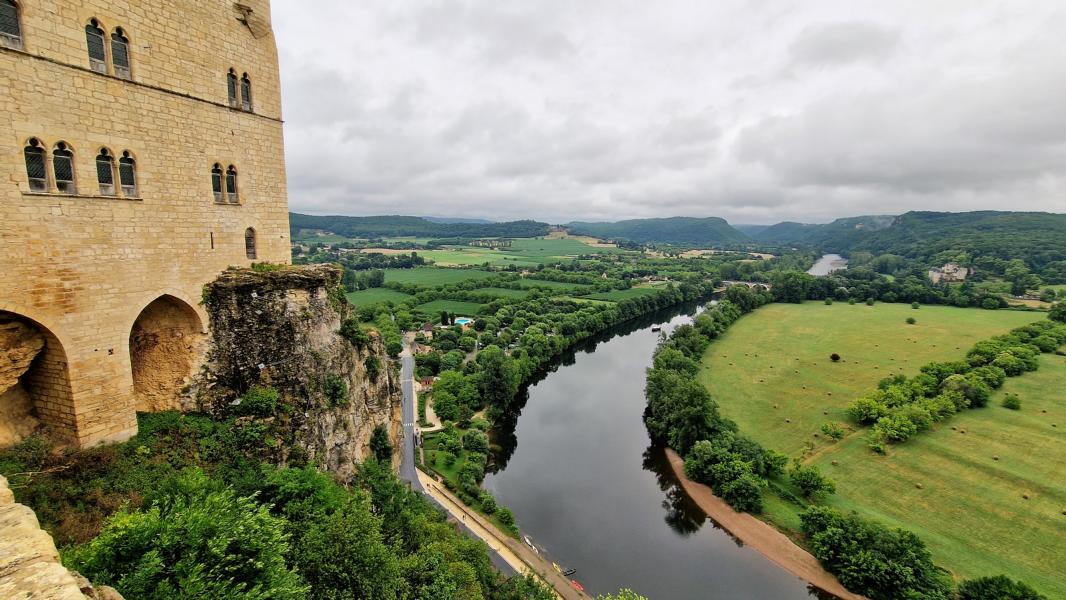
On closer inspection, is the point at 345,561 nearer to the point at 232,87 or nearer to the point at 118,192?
A: the point at 118,192

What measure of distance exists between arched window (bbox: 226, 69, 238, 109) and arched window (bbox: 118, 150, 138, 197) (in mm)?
4402

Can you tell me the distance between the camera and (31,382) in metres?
14.1

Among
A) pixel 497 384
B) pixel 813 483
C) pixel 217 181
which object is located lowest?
pixel 813 483

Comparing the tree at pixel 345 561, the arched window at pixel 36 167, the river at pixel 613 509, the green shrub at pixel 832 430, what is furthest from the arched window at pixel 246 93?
the green shrub at pixel 832 430

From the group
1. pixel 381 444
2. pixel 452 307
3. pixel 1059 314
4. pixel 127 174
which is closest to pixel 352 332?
pixel 381 444

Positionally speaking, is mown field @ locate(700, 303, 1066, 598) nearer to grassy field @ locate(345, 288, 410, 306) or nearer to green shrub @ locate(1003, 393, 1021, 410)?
green shrub @ locate(1003, 393, 1021, 410)

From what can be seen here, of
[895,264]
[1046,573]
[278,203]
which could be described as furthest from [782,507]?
[895,264]

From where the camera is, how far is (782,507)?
3588cm

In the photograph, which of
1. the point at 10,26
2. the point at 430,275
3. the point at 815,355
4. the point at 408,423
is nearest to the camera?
the point at 10,26

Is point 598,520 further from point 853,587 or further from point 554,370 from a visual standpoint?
point 554,370

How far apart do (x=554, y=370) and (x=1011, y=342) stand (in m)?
63.6

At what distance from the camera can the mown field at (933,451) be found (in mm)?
30578

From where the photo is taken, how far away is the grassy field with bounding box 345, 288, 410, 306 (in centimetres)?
10331

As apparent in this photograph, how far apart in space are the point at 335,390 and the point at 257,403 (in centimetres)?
331
